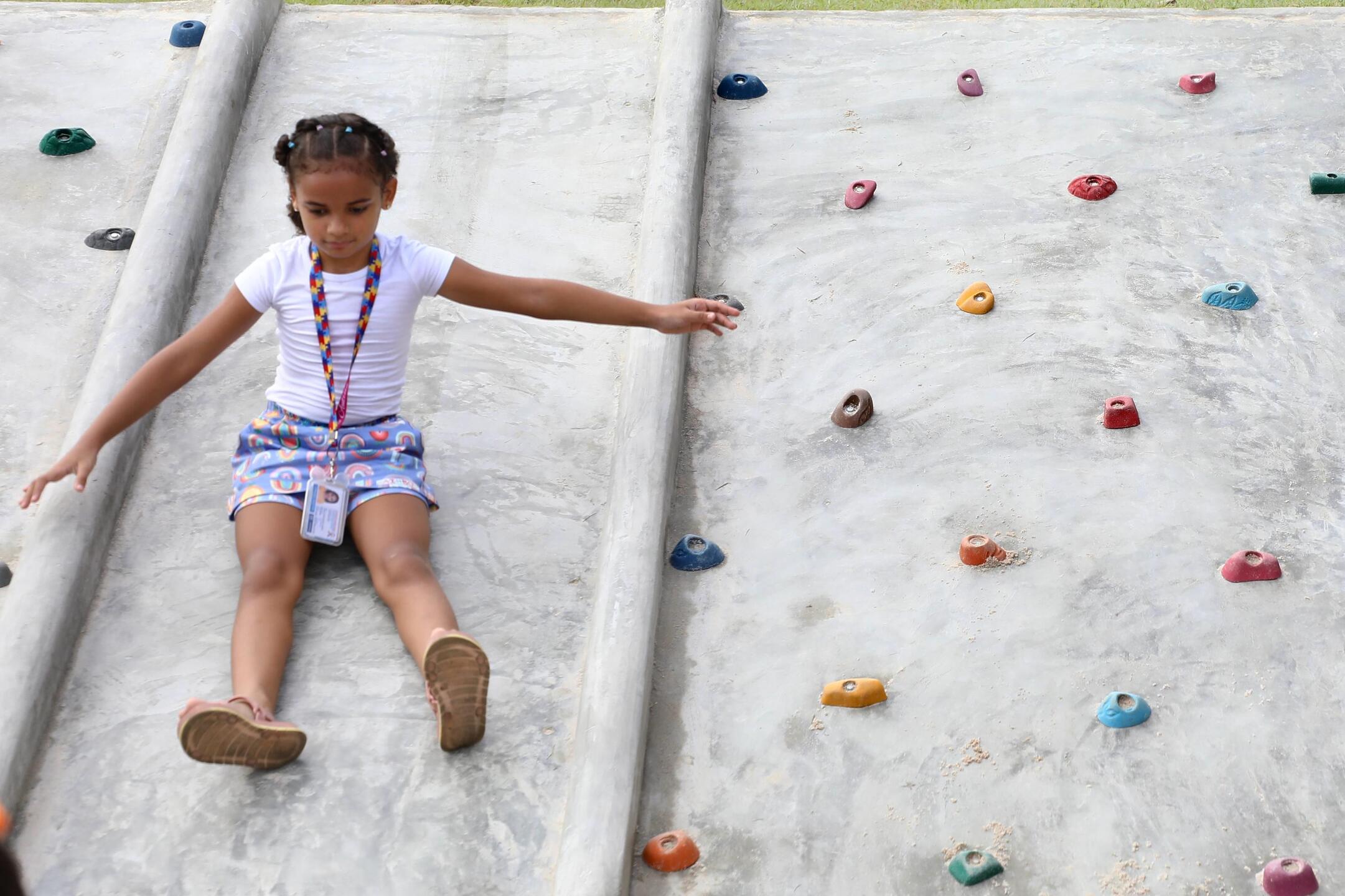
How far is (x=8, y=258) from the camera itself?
14.1 feet

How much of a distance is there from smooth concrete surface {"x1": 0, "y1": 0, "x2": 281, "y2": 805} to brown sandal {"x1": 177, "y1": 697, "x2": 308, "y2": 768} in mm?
466

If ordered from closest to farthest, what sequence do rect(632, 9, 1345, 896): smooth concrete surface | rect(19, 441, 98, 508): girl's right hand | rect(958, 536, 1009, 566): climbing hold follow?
rect(632, 9, 1345, 896): smooth concrete surface → rect(19, 441, 98, 508): girl's right hand → rect(958, 536, 1009, 566): climbing hold

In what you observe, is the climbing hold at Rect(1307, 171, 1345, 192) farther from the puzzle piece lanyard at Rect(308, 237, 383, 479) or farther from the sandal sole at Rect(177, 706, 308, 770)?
the sandal sole at Rect(177, 706, 308, 770)

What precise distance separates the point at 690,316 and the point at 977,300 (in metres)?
1.27

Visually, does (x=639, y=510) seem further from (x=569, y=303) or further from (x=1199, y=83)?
(x=1199, y=83)

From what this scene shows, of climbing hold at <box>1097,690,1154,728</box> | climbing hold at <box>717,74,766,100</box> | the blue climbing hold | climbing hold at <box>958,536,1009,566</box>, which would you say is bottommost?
the blue climbing hold

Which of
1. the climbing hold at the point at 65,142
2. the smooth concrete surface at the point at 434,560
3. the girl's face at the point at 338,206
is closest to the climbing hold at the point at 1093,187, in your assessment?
the smooth concrete surface at the point at 434,560

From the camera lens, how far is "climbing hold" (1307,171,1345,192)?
459 centimetres

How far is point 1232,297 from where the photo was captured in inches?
164

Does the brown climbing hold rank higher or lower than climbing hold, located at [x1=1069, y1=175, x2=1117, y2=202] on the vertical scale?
lower

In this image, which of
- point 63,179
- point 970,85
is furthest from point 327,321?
point 970,85

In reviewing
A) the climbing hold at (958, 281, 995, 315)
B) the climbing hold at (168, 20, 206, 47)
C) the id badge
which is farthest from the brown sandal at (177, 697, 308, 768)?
the climbing hold at (168, 20, 206, 47)

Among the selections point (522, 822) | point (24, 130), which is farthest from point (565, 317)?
point (24, 130)

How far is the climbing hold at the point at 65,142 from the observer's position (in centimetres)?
470
